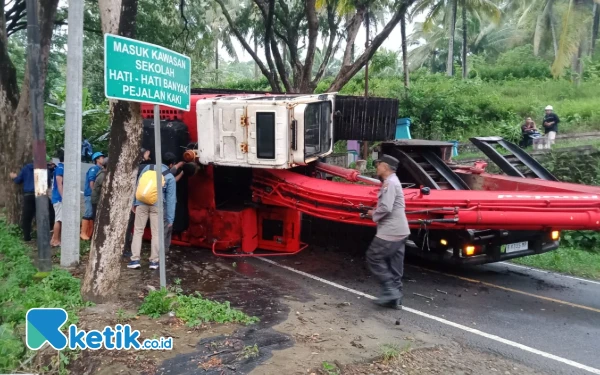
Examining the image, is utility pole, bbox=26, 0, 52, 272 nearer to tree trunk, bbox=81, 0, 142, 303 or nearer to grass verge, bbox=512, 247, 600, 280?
tree trunk, bbox=81, 0, 142, 303

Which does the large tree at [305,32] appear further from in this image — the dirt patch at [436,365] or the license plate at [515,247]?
the dirt patch at [436,365]

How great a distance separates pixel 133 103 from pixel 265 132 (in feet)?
7.22

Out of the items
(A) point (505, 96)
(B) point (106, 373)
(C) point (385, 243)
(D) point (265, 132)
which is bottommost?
(B) point (106, 373)

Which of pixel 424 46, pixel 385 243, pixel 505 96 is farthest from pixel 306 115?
pixel 424 46

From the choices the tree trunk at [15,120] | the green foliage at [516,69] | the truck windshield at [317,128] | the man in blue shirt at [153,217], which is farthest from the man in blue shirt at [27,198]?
the green foliage at [516,69]

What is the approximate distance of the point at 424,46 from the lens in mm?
42156

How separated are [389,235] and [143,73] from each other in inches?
120

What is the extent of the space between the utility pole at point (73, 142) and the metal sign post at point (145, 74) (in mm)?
2409


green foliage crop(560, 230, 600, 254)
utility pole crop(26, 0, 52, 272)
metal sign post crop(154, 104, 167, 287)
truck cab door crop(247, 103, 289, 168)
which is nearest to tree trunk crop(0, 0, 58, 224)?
utility pole crop(26, 0, 52, 272)

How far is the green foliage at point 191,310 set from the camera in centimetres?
528

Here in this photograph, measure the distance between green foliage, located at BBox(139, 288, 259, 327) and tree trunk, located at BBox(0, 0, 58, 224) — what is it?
200 inches

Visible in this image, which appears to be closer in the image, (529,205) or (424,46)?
(529,205)

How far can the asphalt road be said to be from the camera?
5090 millimetres

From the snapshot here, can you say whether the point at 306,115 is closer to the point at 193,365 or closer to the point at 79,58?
the point at 79,58
